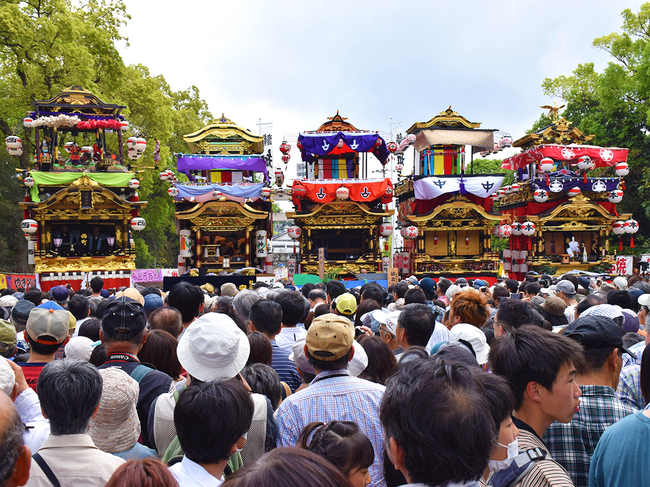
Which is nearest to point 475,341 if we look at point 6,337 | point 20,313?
point 6,337

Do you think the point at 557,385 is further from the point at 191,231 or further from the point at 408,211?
the point at 408,211

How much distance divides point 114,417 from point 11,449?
49.8 inches

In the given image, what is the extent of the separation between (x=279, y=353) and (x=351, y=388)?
1738mm

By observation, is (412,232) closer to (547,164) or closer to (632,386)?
(547,164)

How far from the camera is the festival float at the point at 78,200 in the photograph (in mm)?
23375

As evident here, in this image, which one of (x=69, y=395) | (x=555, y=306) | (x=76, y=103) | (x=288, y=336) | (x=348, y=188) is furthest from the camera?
(x=348, y=188)

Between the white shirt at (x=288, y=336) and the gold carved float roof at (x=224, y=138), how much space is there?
81.6 ft

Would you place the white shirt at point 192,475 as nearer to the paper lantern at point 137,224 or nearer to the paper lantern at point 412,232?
the paper lantern at point 137,224

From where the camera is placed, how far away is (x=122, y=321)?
4.01 metres

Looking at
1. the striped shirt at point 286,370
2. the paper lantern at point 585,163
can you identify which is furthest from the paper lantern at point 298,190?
the striped shirt at point 286,370

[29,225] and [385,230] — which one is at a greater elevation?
[29,225]

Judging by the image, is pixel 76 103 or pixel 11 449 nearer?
pixel 11 449

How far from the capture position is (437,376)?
212cm

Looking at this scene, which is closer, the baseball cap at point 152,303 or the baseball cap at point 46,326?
the baseball cap at point 46,326
